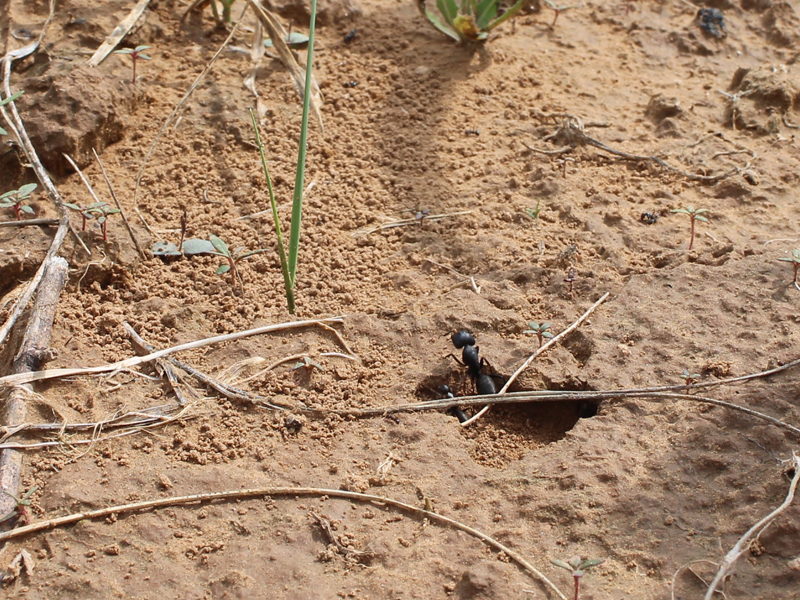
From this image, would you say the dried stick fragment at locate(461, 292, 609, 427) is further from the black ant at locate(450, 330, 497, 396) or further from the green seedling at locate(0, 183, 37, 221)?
the green seedling at locate(0, 183, 37, 221)

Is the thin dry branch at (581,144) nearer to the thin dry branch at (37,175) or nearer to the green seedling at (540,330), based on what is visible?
the green seedling at (540,330)

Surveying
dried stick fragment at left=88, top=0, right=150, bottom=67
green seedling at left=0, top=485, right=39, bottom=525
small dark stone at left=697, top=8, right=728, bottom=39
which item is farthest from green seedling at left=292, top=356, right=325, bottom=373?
→ small dark stone at left=697, top=8, right=728, bottom=39

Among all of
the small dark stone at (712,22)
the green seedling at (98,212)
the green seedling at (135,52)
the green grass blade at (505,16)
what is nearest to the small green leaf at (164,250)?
the green seedling at (98,212)

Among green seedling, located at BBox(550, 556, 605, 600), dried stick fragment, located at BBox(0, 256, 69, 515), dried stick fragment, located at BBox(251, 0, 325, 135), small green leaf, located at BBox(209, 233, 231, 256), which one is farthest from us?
dried stick fragment, located at BBox(251, 0, 325, 135)

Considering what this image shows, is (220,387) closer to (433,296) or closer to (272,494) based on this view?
(272,494)

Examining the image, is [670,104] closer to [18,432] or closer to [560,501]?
[560,501]

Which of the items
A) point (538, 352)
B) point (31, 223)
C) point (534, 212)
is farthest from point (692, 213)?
point (31, 223)
